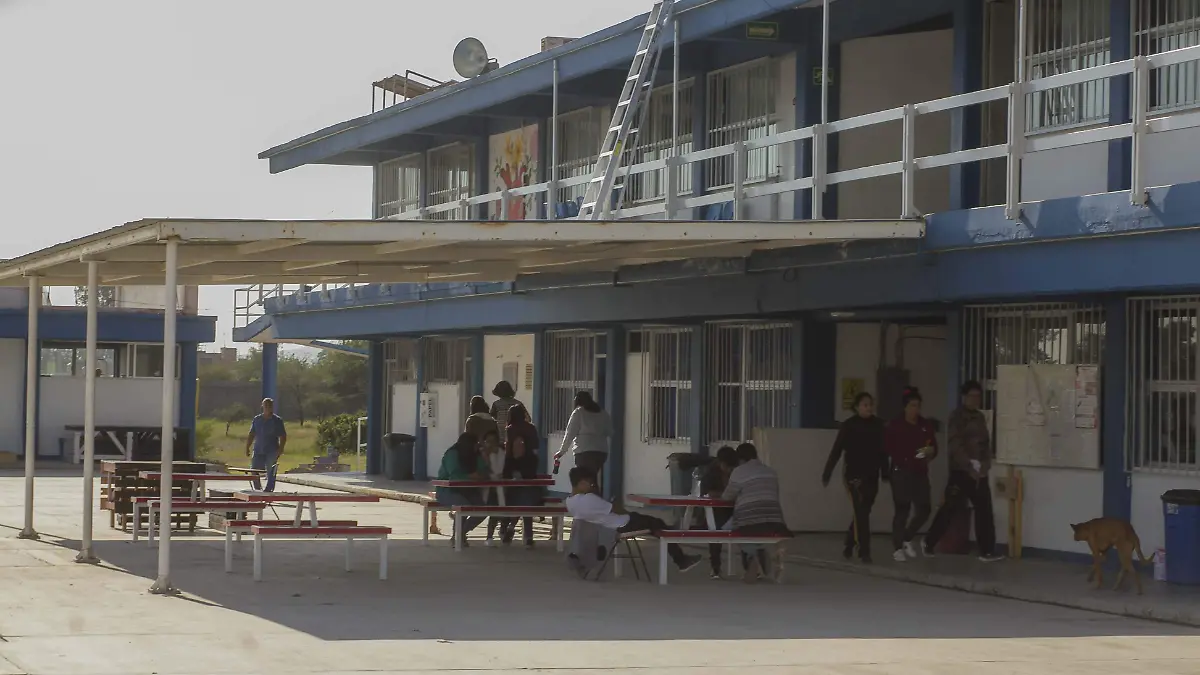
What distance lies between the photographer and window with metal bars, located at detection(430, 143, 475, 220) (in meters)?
30.5

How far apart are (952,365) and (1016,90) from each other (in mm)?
3739

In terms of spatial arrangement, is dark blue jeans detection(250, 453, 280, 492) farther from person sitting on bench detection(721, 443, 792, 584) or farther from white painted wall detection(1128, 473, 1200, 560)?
white painted wall detection(1128, 473, 1200, 560)

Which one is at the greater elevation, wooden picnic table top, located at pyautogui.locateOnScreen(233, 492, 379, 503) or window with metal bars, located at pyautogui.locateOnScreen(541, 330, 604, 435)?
window with metal bars, located at pyautogui.locateOnScreen(541, 330, 604, 435)

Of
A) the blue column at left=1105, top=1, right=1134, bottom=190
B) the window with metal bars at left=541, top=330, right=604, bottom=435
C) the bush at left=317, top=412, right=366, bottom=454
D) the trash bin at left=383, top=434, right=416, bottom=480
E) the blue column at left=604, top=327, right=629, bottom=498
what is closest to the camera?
the blue column at left=1105, top=1, right=1134, bottom=190

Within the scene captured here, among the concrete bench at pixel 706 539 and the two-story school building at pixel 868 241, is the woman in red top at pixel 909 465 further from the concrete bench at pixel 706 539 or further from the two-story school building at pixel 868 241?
the concrete bench at pixel 706 539

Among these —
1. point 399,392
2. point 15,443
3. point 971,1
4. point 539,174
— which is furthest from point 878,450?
point 15,443

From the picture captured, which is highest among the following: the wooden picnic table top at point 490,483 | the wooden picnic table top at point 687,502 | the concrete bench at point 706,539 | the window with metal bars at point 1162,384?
the window with metal bars at point 1162,384

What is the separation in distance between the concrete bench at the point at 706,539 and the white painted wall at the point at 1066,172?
4.30 m

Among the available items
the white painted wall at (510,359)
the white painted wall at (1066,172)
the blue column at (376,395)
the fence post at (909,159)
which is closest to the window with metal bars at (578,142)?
the white painted wall at (510,359)

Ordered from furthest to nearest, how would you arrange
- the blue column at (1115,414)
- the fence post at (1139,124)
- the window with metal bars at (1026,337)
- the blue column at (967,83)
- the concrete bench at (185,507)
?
the blue column at (967,83) → the concrete bench at (185,507) → the window with metal bars at (1026,337) → the blue column at (1115,414) → the fence post at (1139,124)

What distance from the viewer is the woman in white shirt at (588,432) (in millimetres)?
19547

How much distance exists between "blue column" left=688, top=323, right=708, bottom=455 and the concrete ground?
659cm

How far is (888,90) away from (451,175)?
1228 cm

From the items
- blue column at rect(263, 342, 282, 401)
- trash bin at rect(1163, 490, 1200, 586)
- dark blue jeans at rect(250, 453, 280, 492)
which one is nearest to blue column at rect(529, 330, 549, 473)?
dark blue jeans at rect(250, 453, 280, 492)
